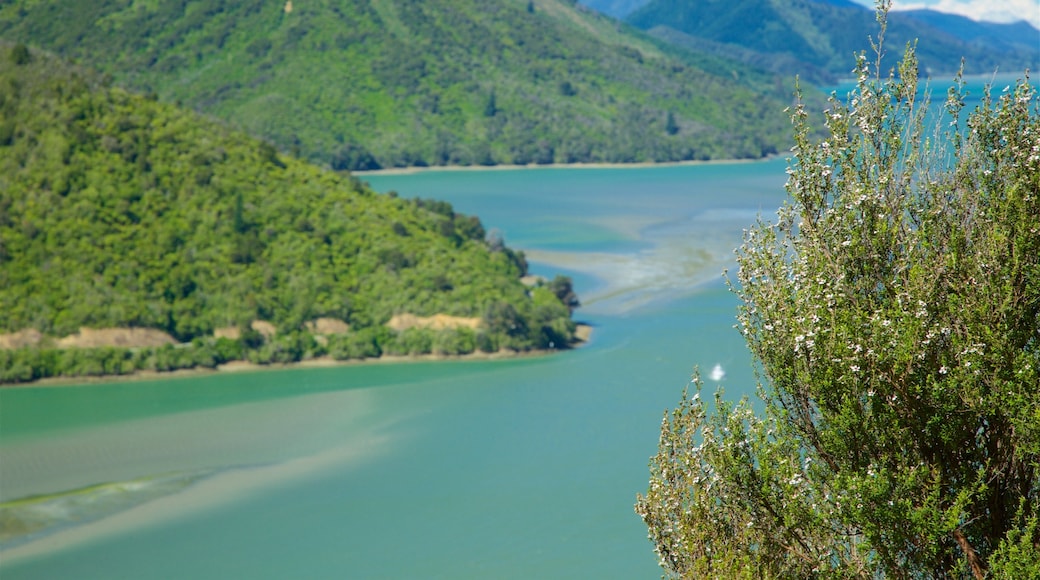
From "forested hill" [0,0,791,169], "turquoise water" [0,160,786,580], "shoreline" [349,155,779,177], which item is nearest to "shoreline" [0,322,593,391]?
"turquoise water" [0,160,786,580]

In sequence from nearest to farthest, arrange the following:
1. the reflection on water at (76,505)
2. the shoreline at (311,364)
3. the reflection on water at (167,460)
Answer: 1. the reflection on water at (76,505)
2. the reflection on water at (167,460)
3. the shoreline at (311,364)

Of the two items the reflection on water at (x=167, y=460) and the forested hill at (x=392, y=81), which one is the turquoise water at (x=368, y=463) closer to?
the reflection on water at (x=167, y=460)

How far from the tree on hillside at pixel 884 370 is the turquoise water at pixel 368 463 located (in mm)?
8619

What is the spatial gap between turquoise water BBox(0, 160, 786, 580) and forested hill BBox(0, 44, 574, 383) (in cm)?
352

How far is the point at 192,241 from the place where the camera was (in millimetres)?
46875

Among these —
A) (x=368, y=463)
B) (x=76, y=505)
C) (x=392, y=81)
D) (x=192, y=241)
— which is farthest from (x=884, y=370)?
(x=392, y=81)

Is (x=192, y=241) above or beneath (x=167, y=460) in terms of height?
above

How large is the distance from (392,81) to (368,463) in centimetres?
7990

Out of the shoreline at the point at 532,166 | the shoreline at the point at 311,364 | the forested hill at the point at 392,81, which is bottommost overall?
the shoreline at the point at 311,364

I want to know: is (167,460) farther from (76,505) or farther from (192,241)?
(192,241)

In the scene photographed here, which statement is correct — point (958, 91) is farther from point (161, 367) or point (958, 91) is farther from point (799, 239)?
point (161, 367)

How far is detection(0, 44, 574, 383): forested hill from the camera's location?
43469mm

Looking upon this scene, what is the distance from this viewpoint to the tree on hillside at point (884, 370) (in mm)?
7879

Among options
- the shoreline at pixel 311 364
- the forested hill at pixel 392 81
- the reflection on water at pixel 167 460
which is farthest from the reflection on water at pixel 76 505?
the forested hill at pixel 392 81
